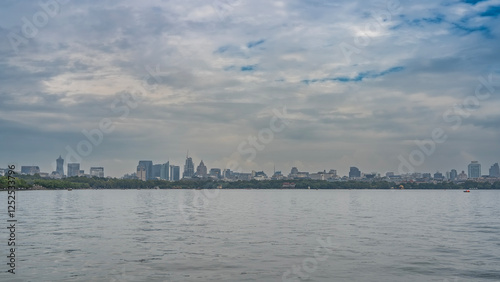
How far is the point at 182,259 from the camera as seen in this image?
35031 millimetres

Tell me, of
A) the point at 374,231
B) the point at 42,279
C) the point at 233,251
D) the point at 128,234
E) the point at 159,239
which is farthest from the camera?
the point at 374,231

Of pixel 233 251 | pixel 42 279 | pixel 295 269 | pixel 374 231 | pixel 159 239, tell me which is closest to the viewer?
pixel 42 279

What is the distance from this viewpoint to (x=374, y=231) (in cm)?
5397

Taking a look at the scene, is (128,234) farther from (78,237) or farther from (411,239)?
(411,239)

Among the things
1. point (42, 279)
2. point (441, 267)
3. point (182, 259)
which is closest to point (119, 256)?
point (182, 259)

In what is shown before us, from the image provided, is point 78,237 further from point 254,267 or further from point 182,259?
point 254,267

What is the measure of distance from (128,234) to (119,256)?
14.5 metres

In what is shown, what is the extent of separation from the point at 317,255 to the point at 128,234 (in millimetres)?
22207

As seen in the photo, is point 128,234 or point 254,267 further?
point 128,234

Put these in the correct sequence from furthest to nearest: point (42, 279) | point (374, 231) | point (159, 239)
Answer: point (374, 231) → point (159, 239) → point (42, 279)

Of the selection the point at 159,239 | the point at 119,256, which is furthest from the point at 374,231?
the point at 119,256

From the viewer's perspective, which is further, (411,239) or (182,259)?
(411,239)

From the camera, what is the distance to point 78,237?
4725 cm

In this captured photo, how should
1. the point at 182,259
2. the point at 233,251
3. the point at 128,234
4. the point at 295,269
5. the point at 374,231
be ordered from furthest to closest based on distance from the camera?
1. the point at 374,231
2. the point at 128,234
3. the point at 233,251
4. the point at 182,259
5. the point at 295,269
